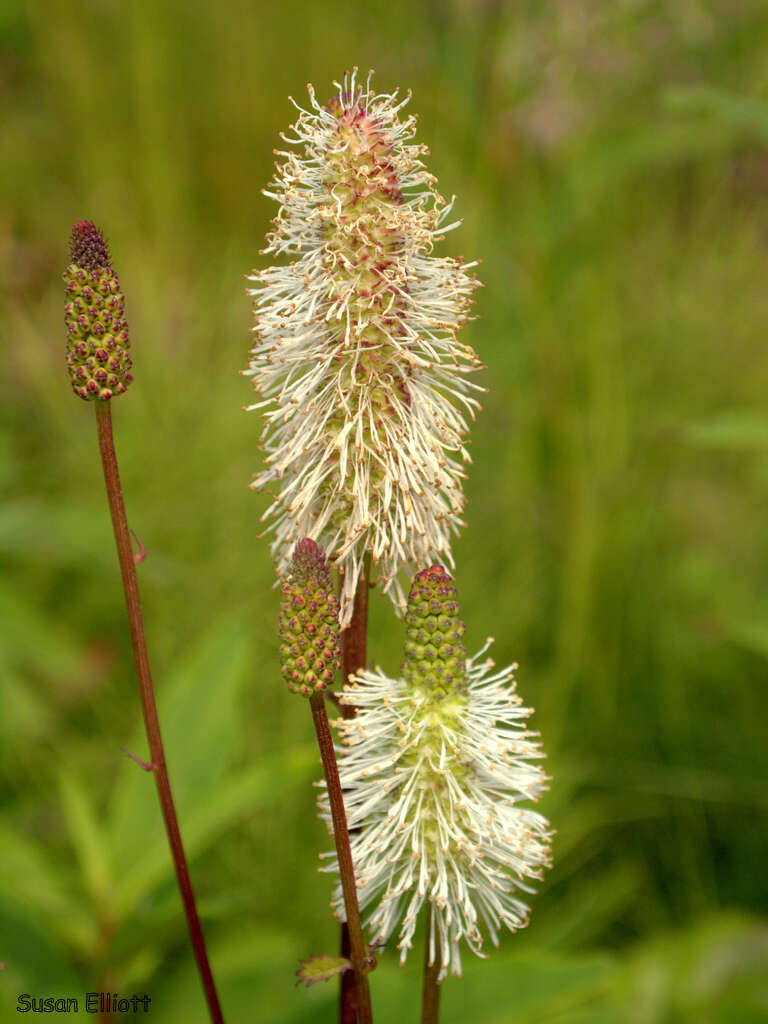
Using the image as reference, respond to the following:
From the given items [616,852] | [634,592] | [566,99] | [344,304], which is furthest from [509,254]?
[344,304]

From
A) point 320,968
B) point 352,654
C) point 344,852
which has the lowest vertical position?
point 320,968

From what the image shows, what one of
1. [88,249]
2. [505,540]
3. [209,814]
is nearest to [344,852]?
[88,249]

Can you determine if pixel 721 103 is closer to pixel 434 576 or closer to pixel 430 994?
pixel 434 576

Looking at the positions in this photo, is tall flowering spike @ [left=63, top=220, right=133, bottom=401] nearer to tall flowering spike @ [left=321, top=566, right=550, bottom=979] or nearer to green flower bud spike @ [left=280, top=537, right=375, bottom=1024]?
green flower bud spike @ [left=280, top=537, right=375, bottom=1024]

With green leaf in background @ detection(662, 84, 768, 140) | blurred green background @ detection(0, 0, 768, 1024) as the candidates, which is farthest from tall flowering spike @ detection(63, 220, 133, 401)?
green leaf in background @ detection(662, 84, 768, 140)

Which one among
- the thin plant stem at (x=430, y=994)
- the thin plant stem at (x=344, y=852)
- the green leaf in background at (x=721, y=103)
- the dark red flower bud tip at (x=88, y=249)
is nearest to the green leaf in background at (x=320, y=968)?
the thin plant stem at (x=344, y=852)

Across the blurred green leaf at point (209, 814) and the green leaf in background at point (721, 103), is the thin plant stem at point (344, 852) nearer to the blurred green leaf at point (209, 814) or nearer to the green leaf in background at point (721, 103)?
the blurred green leaf at point (209, 814)
